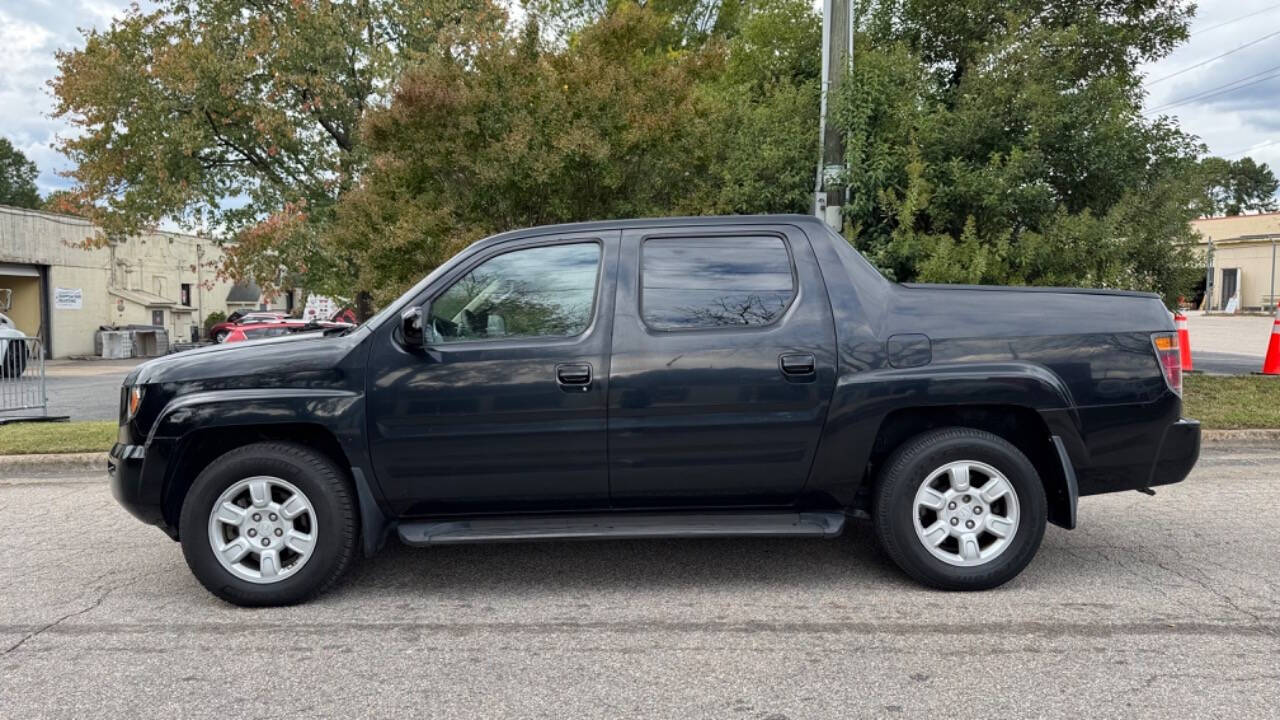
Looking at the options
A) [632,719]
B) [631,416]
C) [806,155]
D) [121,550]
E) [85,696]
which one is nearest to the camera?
[632,719]

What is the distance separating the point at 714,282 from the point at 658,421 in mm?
753

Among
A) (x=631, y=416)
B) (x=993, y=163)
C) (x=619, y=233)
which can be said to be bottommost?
(x=631, y=416)

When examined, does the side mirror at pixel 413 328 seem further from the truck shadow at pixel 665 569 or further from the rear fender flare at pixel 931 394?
the rear fender flare at pixel 931 394

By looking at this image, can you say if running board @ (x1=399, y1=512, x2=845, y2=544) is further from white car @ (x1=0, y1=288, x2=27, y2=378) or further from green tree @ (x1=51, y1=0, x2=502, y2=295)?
green tree @ (x1=51, y1=0, x2=502, y2=295)

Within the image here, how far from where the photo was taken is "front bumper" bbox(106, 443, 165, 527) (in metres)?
4.21

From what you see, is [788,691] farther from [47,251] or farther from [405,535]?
[47,251]

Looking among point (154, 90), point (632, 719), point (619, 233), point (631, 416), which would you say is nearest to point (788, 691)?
point (632, 719)

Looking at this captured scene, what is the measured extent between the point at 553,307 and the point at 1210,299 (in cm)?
6541

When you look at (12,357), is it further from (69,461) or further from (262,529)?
(262,529)

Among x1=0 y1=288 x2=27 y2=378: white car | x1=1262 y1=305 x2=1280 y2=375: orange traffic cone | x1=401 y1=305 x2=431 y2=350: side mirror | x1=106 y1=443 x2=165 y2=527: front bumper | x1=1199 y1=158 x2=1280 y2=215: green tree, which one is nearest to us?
x1=401 y1=305 x2=431 y2=350: side mirror

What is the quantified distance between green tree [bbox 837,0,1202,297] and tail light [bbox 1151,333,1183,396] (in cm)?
444

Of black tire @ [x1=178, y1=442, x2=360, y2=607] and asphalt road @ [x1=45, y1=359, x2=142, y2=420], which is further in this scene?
asphalt road @ [x1=45, y1=359, x2=142, y2=420]

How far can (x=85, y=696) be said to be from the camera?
3291mm

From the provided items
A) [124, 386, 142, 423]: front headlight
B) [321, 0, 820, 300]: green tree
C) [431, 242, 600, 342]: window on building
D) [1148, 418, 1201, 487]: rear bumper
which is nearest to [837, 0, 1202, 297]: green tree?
[321, 0, 820, 300]: green tree
